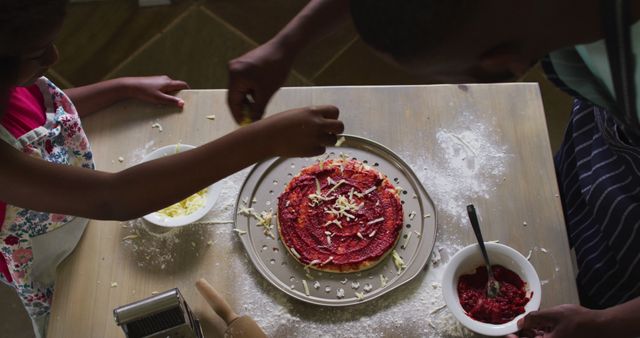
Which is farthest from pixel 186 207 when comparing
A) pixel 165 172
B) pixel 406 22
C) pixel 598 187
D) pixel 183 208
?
pixel 598 187

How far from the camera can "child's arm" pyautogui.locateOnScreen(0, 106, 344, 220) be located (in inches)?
37.9

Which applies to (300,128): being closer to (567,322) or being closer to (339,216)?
(339,216)

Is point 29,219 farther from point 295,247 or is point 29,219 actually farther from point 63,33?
point 63,33

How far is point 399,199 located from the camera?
1.12 m

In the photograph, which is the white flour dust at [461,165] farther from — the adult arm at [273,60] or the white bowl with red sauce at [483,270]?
the adult arm at [273,60]

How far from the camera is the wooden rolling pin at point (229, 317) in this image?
38.5 inches

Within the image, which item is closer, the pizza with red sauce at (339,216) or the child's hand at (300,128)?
the child's hand at (300,128)

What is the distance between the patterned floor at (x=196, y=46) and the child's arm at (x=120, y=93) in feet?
2.71

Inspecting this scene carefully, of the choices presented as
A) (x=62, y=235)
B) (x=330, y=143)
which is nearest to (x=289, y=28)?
(x=330, y=143)

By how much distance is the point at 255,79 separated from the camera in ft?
3.48

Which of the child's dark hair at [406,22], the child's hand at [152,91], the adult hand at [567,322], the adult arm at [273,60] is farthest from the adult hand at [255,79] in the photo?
the adult hand at [567,322]

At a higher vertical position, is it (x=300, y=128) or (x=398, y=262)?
(x=300, y=128)

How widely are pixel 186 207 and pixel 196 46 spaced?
1170mm

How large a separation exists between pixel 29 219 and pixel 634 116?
95cm
